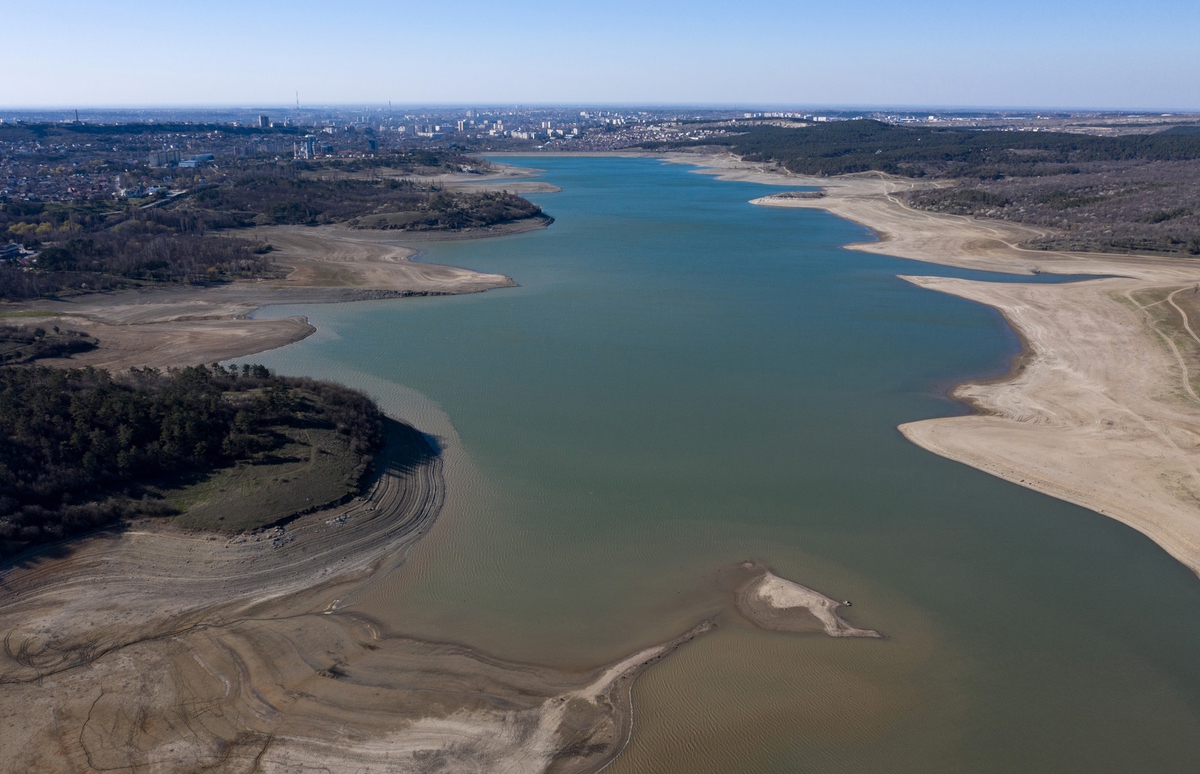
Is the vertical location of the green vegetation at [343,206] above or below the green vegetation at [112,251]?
above

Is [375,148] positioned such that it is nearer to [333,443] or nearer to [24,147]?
[24,147]

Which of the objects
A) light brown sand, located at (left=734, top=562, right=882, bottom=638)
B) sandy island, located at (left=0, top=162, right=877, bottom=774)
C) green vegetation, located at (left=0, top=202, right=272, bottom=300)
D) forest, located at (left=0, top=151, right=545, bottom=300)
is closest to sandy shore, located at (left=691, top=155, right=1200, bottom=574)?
light brown sand, located at (left=734, top=562, right=882, bottom=638)

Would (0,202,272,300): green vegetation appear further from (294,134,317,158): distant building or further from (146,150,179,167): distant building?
(294,134,317,158): distant building

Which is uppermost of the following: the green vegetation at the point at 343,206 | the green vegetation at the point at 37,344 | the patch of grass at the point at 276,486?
the green vegetation at the point at 343,206

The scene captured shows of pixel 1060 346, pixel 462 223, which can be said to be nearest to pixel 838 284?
pixel 1060 346

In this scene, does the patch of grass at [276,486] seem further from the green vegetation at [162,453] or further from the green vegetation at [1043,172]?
the green vegetation at [1043,172]

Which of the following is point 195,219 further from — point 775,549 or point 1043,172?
point 1043,172

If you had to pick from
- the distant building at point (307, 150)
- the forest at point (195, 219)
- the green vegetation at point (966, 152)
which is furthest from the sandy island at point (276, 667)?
the distant building at point (307, 150)
